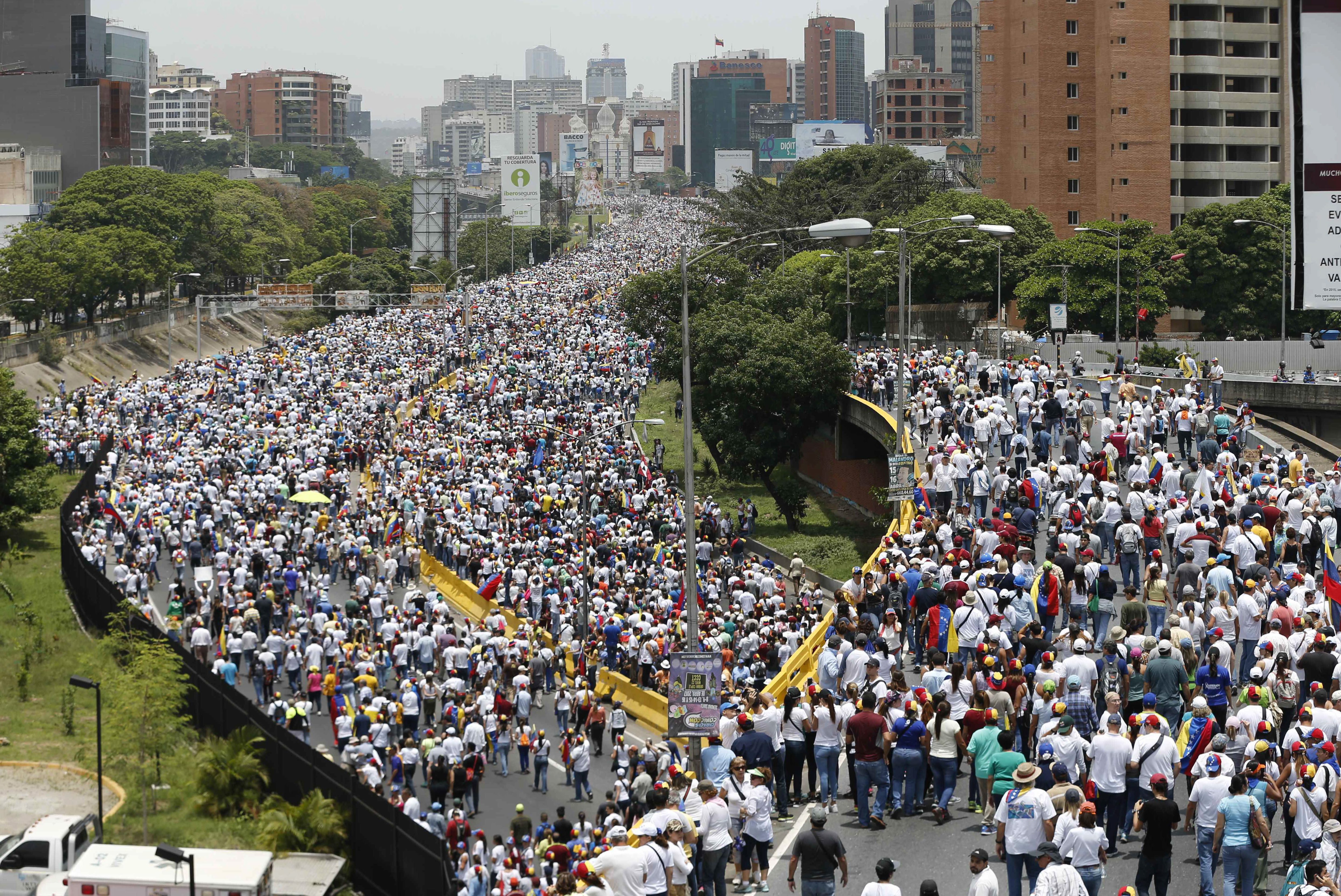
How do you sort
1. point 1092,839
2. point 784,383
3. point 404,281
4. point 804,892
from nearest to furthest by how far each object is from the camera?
point 1092,839 < point 804,892 < point 784,383 < point 404,281

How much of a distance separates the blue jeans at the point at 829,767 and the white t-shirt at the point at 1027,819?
132 inches

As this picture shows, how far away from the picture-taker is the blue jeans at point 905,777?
51.3 ft

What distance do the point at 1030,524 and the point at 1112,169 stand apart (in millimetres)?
64019

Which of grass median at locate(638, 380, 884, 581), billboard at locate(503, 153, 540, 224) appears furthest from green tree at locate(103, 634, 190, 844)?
billboard at locate(503, 153, 540, 224)

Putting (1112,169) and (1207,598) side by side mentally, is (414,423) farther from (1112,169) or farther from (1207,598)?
(1112,169)

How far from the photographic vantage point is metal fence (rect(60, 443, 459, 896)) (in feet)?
63.0

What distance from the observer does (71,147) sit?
126 m

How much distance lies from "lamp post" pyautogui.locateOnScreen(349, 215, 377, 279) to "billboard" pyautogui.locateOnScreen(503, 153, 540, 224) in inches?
524

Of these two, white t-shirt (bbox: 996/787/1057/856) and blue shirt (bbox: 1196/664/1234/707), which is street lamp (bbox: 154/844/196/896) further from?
blue shirt (bbox: 1196/664/1234/707)

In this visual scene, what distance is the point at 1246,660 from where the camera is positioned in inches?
700


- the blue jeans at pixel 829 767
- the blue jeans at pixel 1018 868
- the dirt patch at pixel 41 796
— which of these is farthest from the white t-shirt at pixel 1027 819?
the dirt patch at pixel 41 796

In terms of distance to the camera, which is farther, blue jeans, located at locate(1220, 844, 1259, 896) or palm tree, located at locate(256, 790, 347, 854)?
palm tree, located at locate(256, 790, 347, 854)

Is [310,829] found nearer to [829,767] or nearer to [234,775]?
[234,775]

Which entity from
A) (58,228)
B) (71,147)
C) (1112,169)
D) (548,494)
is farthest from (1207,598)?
(71,147)
